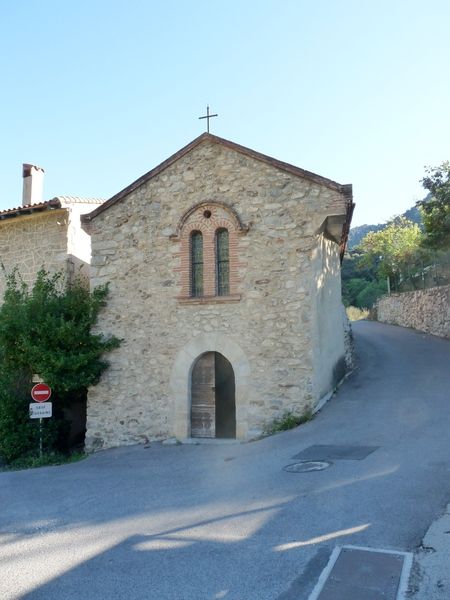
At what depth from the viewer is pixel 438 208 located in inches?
652

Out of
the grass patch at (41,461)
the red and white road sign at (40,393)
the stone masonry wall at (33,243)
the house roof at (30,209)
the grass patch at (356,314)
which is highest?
the house roof at (30,209)

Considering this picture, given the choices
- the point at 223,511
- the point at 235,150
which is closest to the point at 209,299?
the point at 235,150

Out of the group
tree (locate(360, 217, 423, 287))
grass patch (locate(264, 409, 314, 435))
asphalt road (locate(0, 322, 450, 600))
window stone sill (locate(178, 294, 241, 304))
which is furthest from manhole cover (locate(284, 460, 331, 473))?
tree (locate(360, 217, 423, 287))

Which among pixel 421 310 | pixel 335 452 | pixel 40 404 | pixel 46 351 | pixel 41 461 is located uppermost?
pixel 421 310

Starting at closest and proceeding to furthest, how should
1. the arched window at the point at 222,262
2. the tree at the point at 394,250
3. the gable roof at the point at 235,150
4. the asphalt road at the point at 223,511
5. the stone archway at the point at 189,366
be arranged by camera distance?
the asphalt road at the point at 223,511, the gable roof at the point at 235,150, the stone archway at the point at 189,366, the arched window at the point at 222,262, the tree at the point at 394,250

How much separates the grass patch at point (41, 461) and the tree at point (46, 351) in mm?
368

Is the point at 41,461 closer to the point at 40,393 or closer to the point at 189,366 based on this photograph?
the point at 40,393

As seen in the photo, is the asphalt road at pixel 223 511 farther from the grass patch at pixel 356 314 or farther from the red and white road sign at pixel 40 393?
the grass patch at pixel 356 314

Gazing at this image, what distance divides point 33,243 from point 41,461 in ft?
19.7

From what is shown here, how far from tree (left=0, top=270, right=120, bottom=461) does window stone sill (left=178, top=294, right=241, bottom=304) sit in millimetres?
1806

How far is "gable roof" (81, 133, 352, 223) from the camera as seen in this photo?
9.59 metres

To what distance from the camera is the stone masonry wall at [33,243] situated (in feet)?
42.3

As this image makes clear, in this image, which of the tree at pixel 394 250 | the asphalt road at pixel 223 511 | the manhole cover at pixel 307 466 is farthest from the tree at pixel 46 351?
the tree at pixel 394 250

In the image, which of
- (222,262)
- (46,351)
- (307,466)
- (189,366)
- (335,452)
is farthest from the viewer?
(222,262)
